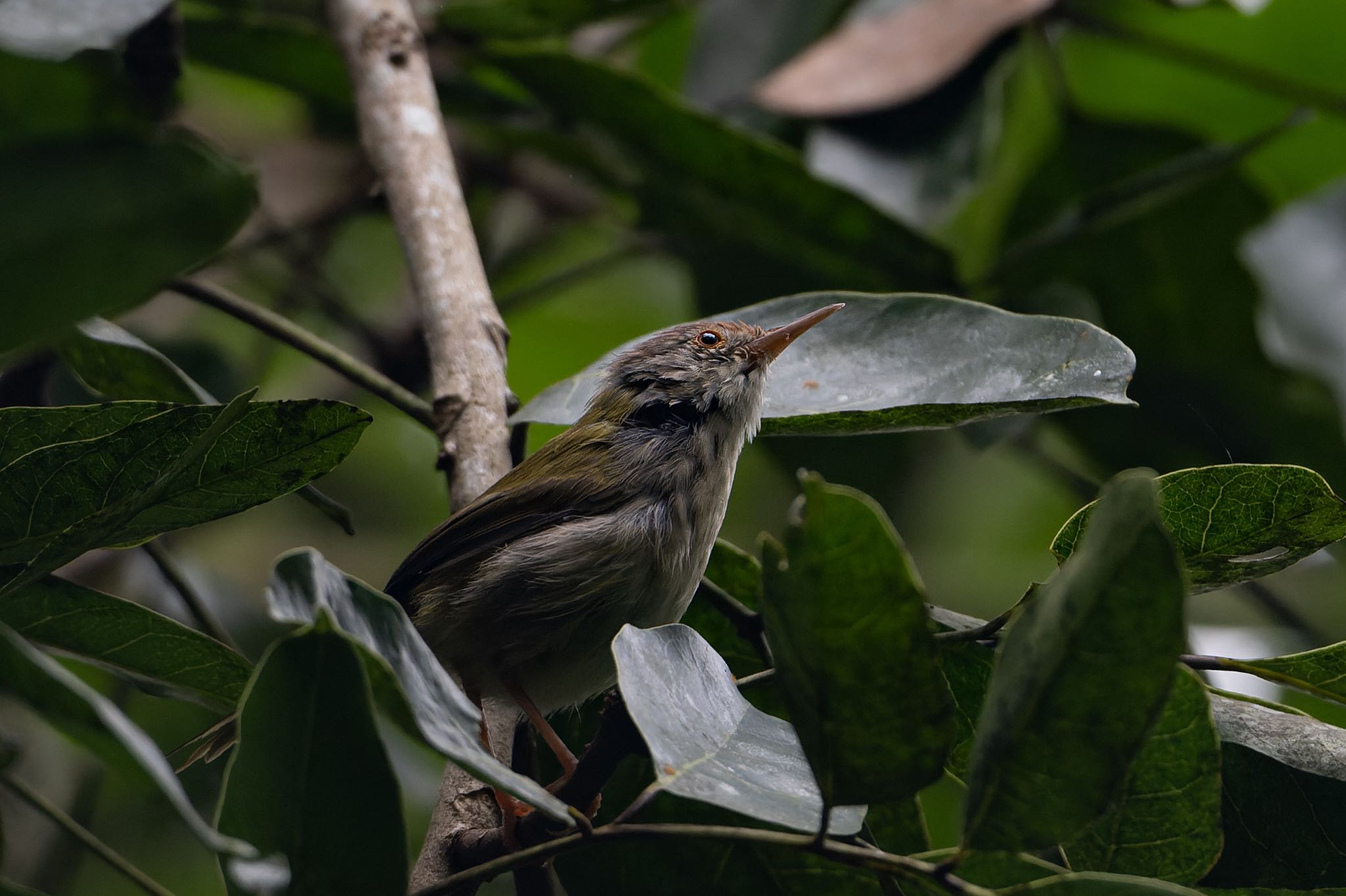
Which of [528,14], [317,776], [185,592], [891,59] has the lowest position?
[185,592]

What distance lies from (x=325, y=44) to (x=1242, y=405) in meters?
3.42

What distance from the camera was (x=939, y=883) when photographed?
1504mm

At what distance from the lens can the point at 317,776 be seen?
143 centimetres

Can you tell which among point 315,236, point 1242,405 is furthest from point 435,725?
point 315,236

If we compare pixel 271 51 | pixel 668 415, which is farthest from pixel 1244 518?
pixel 271 51

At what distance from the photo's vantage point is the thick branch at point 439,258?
2844 mm

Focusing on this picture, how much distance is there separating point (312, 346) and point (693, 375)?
50.3 inches

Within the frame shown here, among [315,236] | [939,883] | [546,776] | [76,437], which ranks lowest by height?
[546,776]

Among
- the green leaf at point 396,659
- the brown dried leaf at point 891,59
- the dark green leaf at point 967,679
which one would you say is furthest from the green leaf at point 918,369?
the brown dried leaf at point 891,59

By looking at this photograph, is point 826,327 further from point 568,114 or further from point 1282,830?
point 568,114

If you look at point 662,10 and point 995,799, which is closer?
point 995,799

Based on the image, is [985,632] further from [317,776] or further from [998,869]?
[317,776]

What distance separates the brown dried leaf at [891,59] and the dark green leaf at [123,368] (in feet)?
7.09

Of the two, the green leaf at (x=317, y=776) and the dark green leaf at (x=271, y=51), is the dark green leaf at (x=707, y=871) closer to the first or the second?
the green leaf at (x=317, y=776)
